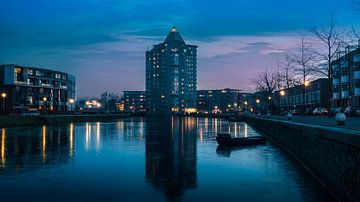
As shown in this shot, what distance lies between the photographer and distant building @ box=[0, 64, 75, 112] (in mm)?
152625

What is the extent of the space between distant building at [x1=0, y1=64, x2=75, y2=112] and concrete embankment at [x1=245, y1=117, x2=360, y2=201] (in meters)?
125

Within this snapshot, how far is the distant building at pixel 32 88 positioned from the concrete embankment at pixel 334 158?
125261 mm

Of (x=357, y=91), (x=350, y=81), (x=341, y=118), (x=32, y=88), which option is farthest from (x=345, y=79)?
(x=32, y=88)

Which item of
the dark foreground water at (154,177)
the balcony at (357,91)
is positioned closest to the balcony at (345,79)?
the balcony at (357,91)

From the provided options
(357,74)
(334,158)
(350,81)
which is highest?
(357,74)

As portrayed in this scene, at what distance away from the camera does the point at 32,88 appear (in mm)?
166000

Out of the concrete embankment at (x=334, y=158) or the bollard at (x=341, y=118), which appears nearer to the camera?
the concrete embankment at (x=334, y=158)

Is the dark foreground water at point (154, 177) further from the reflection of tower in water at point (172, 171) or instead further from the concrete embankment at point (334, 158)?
the concrete embankment at point (334, 158)

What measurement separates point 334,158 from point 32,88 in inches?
6412

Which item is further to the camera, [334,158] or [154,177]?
[154,177]

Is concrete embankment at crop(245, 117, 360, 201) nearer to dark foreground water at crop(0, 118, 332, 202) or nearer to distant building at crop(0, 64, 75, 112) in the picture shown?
dark foreground water at crop(0, 118, 332, 202)

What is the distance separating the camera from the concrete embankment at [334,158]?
588 inches

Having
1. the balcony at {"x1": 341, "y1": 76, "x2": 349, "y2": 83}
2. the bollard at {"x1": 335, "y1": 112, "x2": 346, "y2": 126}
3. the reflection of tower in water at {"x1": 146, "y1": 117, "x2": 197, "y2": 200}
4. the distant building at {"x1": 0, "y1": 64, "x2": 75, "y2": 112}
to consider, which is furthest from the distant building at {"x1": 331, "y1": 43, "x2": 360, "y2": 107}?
the distant building at {"x1": 0, "y1": 64, "x2": 75, "y2": 112}

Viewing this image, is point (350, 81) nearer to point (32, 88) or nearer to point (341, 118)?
point (341, 118)
